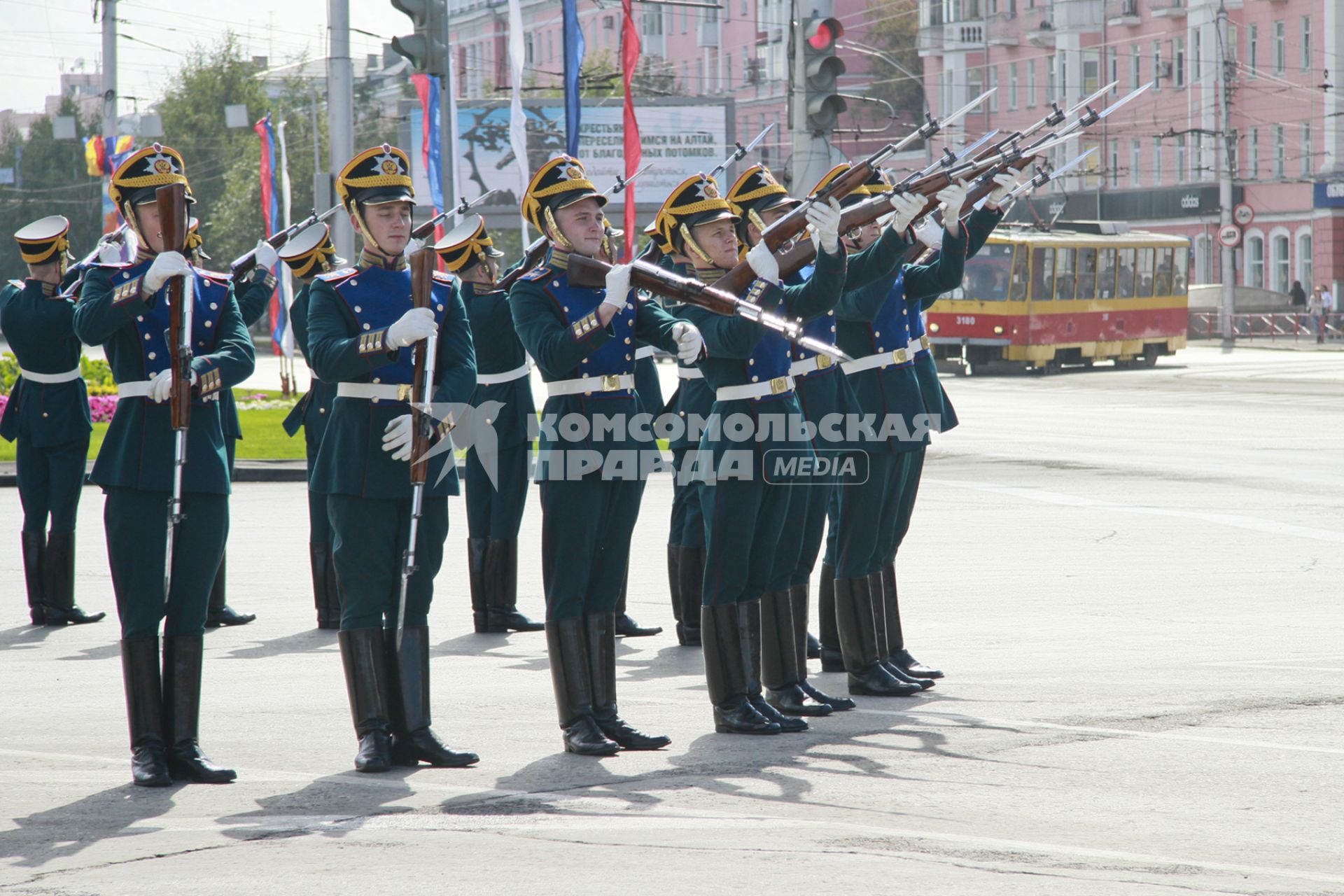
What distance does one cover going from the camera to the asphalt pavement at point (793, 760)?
5.29 metres

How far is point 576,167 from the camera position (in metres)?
7.02

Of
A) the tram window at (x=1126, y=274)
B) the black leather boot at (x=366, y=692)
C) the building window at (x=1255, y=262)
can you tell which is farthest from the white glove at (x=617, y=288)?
the building window at (x=1255, y=262)

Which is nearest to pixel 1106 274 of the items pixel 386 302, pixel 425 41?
pixel 425 41

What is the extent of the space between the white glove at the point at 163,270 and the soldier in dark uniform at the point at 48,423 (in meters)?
3.94

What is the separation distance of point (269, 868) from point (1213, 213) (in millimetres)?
56406

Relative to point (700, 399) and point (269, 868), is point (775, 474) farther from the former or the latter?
point (269, 868)

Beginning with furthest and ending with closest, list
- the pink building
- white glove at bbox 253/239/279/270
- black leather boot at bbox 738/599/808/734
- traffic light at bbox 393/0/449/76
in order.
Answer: the pink building → traffic light at bbox 393/0/449/76 → white glove at bbox 253/239/279/270 → black leather boot at bbox 738/599/808/734

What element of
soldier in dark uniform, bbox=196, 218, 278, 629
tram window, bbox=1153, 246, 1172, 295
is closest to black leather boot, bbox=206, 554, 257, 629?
soldier in dark uniform, bbox=196, 218, 278, 629

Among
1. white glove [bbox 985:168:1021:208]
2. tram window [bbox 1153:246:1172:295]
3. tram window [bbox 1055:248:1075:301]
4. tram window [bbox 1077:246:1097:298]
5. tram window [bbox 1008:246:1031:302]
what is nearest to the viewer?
white glove [bbox 985:168:1021:208]

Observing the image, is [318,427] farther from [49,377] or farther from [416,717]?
[416,717]

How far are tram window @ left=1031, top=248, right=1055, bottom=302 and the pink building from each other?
13993 mm

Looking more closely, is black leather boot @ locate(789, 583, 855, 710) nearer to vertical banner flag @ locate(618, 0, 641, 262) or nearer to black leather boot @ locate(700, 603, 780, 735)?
black leather boot @ locate(700, 603, 780, 735)

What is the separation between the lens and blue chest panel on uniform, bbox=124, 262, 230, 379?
6.68 metres

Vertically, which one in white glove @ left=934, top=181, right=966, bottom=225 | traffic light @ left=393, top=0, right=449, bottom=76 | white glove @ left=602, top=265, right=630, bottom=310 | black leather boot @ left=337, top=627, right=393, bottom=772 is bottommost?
black leather boot @ left=337, top=627, right=393, bottom=772
